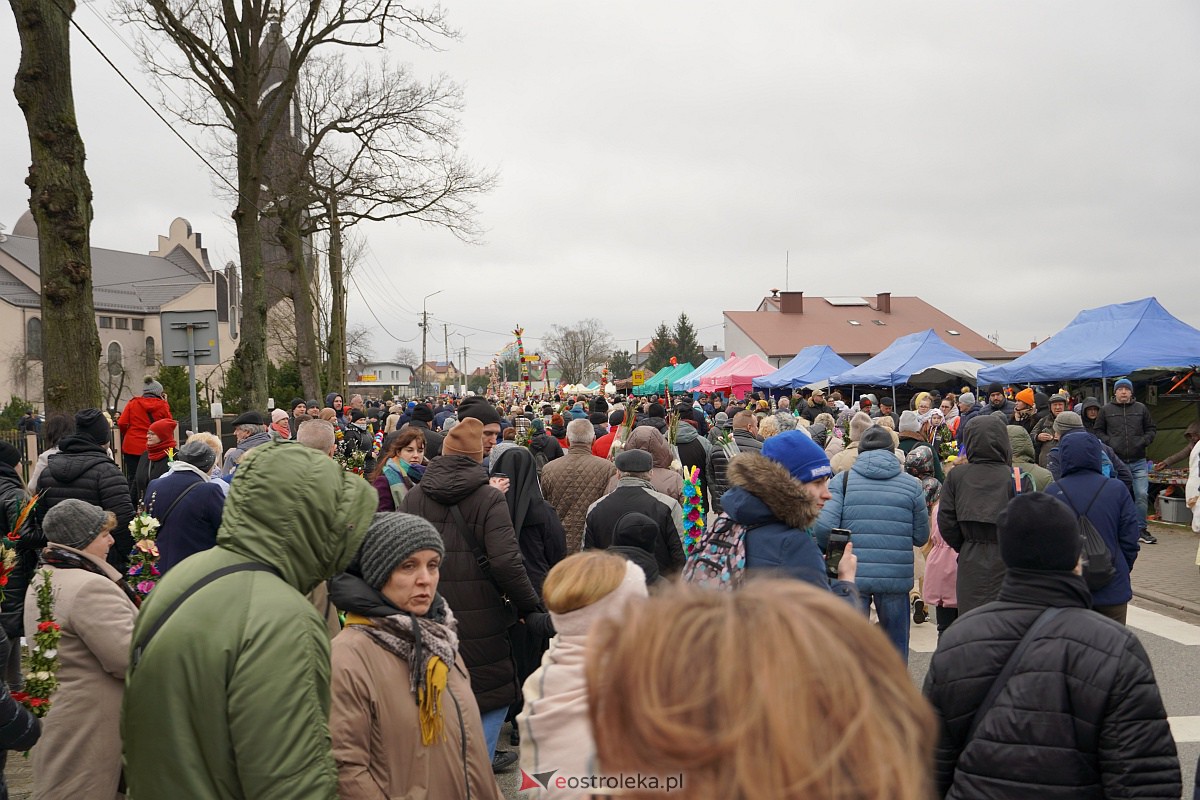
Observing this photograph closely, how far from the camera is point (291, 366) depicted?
36.6 m

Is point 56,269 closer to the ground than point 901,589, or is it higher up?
higher up

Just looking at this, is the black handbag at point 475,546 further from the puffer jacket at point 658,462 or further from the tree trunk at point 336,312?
the tree trunk at point 336,312

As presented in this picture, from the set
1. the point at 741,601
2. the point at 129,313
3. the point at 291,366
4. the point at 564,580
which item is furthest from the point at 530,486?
the point at 129,313

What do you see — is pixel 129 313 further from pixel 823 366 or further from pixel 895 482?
pixel 895 482

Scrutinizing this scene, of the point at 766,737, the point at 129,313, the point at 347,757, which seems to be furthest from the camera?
the point at 129,313

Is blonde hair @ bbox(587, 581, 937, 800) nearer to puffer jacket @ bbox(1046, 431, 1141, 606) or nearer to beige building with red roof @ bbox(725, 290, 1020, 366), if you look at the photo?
puffer jacket @ bbox(1046, 431, 1141, 606)

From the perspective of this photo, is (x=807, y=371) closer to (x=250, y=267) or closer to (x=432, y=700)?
(x=250, y=267)

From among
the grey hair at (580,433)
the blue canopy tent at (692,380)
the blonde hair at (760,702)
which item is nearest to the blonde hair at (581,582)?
the blonde hair at (760,702)

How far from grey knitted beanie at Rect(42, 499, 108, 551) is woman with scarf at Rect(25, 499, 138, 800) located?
0.81 feet

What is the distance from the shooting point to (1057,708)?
2727 mm

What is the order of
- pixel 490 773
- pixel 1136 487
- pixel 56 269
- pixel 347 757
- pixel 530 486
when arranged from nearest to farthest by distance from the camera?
pixel 347 757
pixel 490 773
pixel 530 486
pixel 56 269
pixel 1136 487

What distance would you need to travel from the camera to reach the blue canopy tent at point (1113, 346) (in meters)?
15.2

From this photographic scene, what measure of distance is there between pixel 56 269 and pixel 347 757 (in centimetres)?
729

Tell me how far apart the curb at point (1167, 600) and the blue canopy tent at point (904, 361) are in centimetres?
1431
